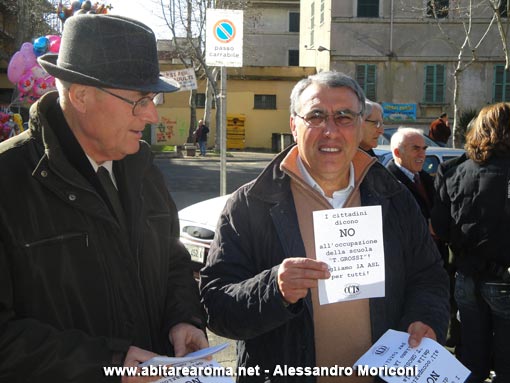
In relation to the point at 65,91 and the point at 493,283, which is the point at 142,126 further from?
the point at 493,283

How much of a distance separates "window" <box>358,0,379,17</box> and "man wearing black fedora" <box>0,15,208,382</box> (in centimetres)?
2663

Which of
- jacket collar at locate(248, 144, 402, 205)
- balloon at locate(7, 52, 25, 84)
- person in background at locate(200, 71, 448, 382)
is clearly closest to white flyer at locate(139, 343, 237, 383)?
person in background at locate(200, 71, 448, 382)

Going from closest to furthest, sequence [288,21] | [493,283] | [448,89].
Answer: [493,283] < [448,89] < [288,21]

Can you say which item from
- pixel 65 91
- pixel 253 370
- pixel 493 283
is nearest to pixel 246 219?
pixel 253 370

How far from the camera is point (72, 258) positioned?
6.56 feet

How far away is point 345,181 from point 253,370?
923 mm

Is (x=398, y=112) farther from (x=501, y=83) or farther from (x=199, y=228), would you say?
(x=199, y=228)

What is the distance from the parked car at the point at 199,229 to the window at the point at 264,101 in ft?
90.1

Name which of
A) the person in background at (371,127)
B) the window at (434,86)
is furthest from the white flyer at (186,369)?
the window at (434,86)

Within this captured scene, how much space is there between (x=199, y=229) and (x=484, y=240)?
119 inches

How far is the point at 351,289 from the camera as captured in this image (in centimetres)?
226

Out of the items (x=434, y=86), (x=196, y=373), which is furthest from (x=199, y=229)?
(x=434, y=86)

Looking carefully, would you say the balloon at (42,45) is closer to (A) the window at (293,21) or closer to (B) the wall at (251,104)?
(B) the wall at (251,104)

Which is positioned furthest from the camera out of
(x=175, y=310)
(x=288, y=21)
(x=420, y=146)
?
(x=288, y=21)
